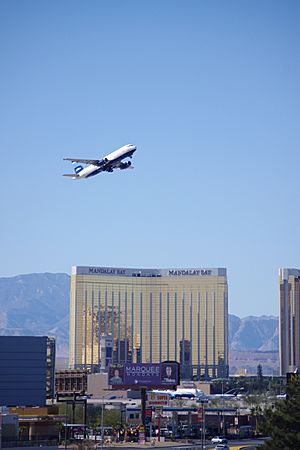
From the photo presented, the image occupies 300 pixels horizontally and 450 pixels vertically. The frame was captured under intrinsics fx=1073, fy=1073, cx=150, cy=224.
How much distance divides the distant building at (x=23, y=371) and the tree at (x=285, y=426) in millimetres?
84719

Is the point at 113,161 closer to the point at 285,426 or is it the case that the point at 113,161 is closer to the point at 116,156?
the point at 116,156

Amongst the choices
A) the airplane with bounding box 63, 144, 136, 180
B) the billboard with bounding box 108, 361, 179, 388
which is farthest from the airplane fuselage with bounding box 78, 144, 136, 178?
the billboard with bounding box 108, 361, 179, 388

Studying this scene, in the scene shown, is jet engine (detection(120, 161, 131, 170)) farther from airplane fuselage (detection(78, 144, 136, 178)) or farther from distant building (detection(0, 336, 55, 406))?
distant building (detection(0, 336, 55, 406))

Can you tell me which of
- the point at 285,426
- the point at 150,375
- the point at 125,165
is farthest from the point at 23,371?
the point at 285,426

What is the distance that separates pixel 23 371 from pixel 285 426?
9004 centimetres

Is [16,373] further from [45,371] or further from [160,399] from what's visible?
[160,399]

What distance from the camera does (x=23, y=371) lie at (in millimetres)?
183625

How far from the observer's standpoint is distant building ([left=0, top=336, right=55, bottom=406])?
18200 cm

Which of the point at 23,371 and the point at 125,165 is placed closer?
the point at 125,165

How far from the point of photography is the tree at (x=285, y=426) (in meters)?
97.8

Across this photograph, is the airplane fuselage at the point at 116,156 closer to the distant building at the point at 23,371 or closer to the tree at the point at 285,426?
the distant building at the point at 23,371

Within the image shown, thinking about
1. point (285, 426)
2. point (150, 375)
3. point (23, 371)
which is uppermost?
point (23, 371)

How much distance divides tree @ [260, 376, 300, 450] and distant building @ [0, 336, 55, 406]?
84719 millimetres

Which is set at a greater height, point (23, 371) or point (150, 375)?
point (23, 371)
